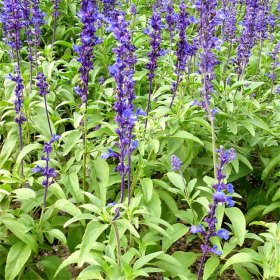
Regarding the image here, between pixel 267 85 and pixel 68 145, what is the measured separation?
3.76 meters

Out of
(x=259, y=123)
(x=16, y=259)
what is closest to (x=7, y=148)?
(x=16, y=259)

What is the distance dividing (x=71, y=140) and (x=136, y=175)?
63cm

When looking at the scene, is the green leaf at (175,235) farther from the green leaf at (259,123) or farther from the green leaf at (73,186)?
the green leaf at (259,123)

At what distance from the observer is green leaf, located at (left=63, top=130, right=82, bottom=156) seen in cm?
396

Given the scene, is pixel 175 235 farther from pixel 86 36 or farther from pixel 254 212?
pixel 86 36

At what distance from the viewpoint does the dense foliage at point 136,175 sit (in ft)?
10.3

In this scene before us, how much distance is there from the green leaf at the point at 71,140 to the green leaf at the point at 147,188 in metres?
0.67

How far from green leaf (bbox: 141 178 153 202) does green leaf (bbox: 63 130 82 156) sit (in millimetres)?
673

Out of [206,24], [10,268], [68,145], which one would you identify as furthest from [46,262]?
[206,24]

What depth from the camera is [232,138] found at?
4695 mm

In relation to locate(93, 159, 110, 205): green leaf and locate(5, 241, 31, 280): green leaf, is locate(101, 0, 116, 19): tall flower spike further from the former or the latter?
locate(5, 241, 31, 280): green leaf

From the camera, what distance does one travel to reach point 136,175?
3898 millimetres

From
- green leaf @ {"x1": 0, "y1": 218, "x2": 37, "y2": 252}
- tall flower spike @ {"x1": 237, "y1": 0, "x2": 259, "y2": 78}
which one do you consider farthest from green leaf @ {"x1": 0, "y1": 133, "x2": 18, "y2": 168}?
tall flower spike @ {"x1": 237, "y1": 0, "x2": 259, "y2": 78}

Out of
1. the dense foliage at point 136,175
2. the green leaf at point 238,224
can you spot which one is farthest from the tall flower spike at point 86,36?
the green leaf at point 238,224
